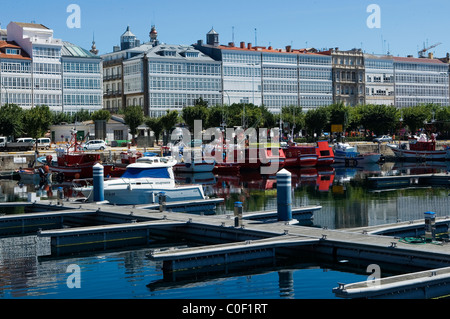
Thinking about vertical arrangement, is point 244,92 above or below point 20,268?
above

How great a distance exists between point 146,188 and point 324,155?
144 ft

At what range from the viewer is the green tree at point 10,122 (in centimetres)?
8675

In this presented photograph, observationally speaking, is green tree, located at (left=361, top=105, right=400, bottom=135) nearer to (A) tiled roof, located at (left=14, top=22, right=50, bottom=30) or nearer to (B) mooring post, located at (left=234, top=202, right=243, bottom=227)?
(A) tiled roof, located at (left=14, top=22, right=50, bottom=30)

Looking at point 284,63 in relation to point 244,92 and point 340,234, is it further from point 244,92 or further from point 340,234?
point 340,234

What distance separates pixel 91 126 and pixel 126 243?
7333 cm

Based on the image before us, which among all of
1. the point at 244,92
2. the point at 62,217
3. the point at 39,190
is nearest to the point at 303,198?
the point at 62,217

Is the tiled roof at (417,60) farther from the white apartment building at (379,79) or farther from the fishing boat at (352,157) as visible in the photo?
the fishing boat at (352,157)

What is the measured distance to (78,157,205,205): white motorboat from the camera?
40.0 metres

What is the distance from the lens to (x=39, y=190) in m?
56.5

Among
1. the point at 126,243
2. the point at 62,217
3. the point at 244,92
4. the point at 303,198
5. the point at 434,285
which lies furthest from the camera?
the point at 244,92

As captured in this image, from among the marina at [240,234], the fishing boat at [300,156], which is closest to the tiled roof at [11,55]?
the fishing boat at [300,156]

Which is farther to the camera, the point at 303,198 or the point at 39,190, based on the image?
the point at 39,190

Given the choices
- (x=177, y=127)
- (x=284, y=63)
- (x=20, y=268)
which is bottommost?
(x=20, y=268)

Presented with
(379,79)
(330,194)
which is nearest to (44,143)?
(330,194)
